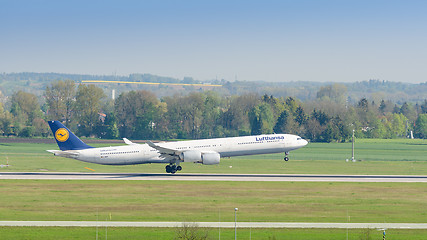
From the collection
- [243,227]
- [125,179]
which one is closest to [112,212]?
[243,227]

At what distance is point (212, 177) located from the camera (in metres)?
74.7

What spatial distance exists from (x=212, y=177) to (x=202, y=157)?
3.69 m

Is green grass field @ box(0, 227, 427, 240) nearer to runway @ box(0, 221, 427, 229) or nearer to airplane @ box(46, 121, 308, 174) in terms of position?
runway @ box(0, 221, 427, 229)

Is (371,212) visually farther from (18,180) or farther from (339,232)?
(18,180)

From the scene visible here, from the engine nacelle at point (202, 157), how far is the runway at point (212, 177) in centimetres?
201

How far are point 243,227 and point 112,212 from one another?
12874 millimetres

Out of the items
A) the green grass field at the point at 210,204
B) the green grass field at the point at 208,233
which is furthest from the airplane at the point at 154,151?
the green grass field at the point at 208,233

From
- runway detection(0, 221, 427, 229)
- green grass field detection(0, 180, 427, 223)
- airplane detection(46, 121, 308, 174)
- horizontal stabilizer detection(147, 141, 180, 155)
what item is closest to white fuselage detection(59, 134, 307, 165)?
airplane detection(46, 121, 308, 174)

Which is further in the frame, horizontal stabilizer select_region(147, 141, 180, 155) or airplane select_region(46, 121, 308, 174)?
airplane select_region(46, 121, 308, 174)

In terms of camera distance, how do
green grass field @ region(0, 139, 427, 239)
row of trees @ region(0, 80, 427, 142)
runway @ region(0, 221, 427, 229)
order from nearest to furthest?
1. green grass field @ region(0, 139, 427, 239)
2. runway @ region(0, 221, 427, 229)
3. row of trees @ region(0, 80, 427, 142)

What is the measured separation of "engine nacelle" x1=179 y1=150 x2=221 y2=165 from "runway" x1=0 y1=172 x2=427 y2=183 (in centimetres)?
201

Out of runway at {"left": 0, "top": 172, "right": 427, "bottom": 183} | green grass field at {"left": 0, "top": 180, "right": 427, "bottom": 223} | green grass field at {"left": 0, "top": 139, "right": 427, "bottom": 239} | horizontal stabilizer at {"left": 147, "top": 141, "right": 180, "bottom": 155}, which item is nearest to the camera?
green grass field at {"left": 0, "top": 139, "right": 427, "bottom": 239}

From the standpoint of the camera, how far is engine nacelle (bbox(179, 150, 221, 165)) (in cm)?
7675

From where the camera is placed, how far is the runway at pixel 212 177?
7281cm
